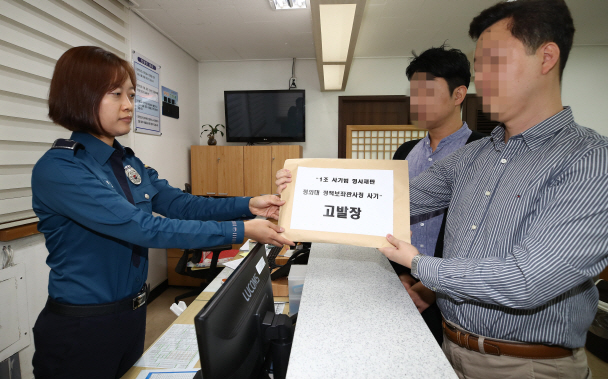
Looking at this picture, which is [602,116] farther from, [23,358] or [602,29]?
[23,358]

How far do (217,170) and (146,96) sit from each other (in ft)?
4.09

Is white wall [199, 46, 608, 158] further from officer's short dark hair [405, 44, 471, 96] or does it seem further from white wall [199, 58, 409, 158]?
officer's short dark hair [405, 44, 471, 96]

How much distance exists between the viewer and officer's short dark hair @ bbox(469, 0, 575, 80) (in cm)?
78

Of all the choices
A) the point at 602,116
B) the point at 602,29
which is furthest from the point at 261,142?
the point at 602,116

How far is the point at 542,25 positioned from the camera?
2.55 feet

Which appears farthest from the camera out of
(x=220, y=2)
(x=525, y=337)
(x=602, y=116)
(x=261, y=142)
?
(x=261, y=142)

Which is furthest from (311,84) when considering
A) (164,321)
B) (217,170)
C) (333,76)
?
(164,321)

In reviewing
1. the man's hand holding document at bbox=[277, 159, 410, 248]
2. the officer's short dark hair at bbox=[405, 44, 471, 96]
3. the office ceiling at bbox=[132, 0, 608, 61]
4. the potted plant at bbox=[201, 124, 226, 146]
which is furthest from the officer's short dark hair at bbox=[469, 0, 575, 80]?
the potted plant at bbox=[201, 124, 226, 146]

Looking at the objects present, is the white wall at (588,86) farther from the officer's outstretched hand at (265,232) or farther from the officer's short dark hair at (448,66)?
the officer's outstretched hand at (265,232)

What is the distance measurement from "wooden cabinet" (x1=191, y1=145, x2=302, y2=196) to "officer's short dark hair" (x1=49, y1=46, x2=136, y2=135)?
2.97 m

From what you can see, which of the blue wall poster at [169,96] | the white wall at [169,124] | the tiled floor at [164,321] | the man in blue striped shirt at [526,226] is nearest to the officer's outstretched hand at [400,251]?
the man in blue striped shirt at [526,226]

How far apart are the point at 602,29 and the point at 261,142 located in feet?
14.5

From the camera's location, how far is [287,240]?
0.95 m

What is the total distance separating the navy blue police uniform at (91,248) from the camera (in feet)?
3.43
